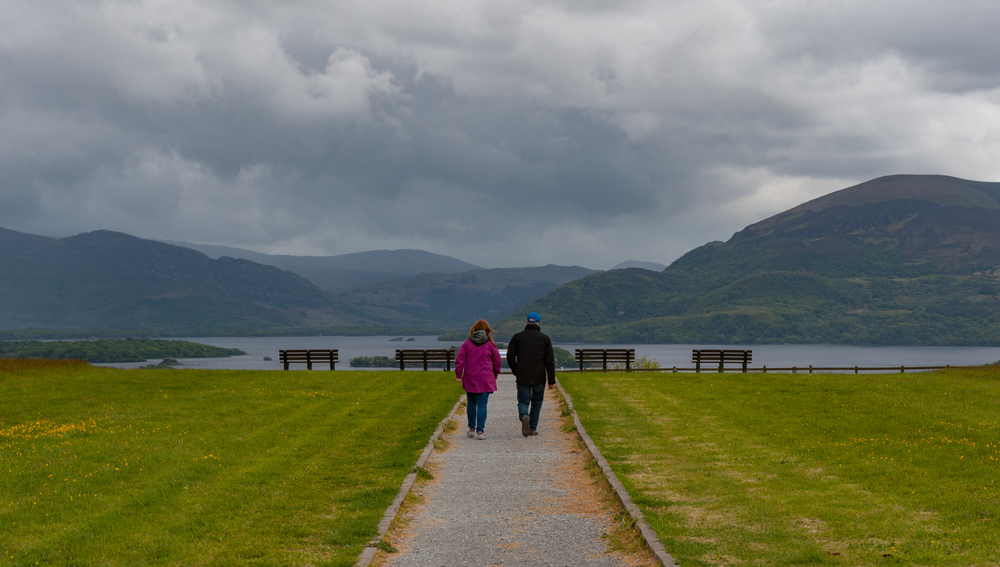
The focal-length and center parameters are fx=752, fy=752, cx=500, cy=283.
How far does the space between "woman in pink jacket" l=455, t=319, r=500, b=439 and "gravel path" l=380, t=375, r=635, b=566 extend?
93cm

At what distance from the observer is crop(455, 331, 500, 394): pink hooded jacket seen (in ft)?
49.6

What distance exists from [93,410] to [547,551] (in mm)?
15753

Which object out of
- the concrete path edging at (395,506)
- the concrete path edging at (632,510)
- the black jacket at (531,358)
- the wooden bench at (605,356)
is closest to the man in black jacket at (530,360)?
the black jacket at (531,358)

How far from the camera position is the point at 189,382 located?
2814 cm

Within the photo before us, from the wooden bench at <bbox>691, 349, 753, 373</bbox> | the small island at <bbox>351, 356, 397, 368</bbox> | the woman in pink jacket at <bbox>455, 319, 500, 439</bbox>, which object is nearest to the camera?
the woman in pink jacket at <bbox>455, 319, 500, 439</bbox>

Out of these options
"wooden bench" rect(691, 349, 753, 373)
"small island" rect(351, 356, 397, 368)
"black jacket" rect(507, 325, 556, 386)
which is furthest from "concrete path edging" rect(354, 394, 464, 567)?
"small island" rect(351, 356, 397, 368)

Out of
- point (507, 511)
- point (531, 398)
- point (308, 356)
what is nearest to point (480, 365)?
point (531, 398)

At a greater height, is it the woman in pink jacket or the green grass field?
the woman in pink jacket

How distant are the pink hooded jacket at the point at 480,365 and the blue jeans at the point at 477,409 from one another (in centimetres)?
25

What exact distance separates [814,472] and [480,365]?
6512 millimetres

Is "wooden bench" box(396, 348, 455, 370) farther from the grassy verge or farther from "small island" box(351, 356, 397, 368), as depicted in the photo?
"small island" box(351, 356, 397, 368)

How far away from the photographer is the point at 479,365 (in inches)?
596

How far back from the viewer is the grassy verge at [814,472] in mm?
7605

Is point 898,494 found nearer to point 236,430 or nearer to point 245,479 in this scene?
point 245,479
